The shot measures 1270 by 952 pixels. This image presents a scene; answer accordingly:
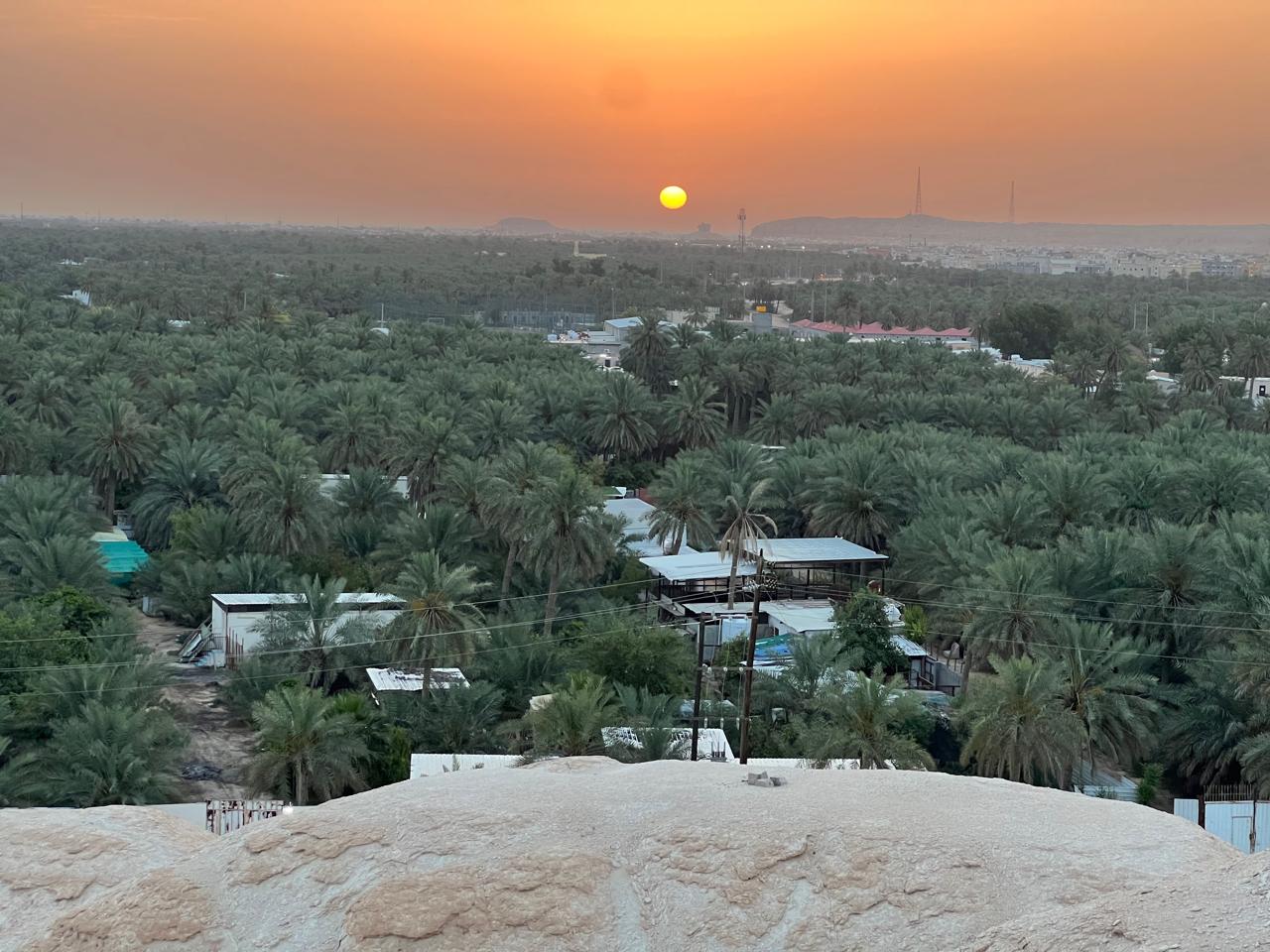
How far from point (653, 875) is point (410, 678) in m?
20.4

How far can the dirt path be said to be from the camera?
2375 cm

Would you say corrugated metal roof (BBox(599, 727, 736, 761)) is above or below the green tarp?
above

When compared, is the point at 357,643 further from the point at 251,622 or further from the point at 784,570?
the point at 784,570

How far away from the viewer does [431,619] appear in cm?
2684

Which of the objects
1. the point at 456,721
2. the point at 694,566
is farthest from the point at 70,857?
the point at 694,566

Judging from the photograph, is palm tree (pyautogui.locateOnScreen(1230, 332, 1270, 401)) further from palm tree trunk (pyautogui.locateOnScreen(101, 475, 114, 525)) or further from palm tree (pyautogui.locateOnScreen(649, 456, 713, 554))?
palm tree trunk (pyautogui.locateOnScreen(101, 475, 114, 525))

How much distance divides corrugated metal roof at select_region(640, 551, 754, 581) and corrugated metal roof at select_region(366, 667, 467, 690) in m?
8.73

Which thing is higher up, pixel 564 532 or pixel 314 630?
pixel 564 532

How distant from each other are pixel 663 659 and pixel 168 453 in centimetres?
2012

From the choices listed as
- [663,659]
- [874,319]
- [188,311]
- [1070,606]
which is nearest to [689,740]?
[663,659]

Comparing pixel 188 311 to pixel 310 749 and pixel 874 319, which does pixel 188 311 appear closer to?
pixel 874 319

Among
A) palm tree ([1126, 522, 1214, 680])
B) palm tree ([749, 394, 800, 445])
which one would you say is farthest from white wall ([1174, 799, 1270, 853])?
palm tree ([749, 394, 800, 445])

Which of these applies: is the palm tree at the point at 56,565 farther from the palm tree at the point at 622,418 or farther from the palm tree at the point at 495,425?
the palm tree at the point at 622,418

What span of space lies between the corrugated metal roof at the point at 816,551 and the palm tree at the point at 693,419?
47.8ft
